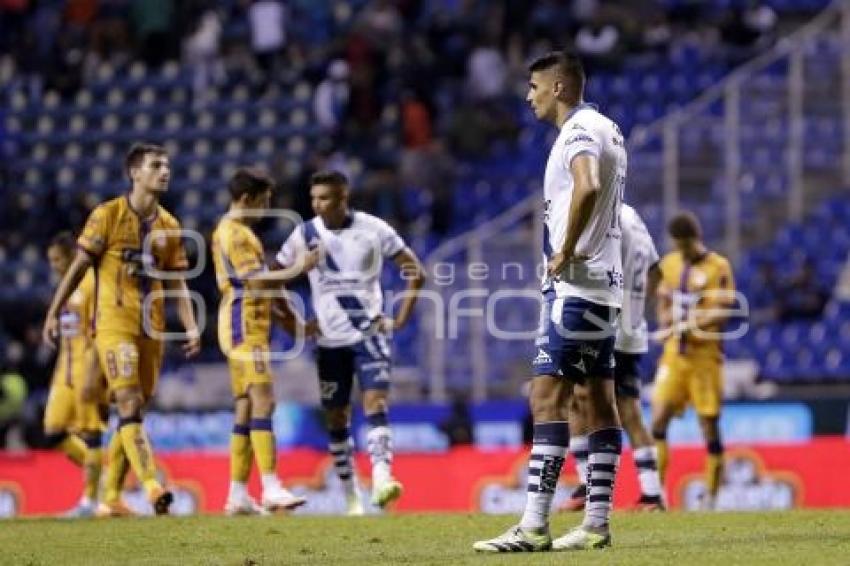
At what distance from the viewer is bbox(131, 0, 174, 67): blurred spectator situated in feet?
101

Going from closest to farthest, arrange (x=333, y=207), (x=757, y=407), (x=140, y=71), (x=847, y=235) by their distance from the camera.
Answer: (x=333, y=207) → (x=757, y=407) → (x=847, y=235) → (x=140, y=71)

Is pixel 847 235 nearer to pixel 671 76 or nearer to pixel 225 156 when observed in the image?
pixel 671 76

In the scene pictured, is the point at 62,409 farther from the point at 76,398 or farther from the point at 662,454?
the point at 662,454

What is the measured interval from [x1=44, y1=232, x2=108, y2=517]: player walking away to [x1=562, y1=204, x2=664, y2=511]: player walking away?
396 cm

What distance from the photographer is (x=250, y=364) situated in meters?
14.8

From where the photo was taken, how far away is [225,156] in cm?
2881

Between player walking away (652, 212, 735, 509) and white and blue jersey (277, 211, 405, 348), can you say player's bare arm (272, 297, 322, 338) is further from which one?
player walking away (652, 212, 735, 509)

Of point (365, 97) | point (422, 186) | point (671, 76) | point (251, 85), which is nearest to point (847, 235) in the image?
point (671, 76)

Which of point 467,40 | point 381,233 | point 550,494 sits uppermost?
point 467,40

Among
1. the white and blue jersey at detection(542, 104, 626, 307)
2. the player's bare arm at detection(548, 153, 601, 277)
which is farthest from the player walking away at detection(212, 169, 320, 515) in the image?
the player's bare arm at detection(548, 153, 601, 277)

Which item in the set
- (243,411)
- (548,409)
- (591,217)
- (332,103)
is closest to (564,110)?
(591,217)

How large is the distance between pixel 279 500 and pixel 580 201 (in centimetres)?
553

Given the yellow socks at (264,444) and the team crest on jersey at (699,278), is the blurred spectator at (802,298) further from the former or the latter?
the yellow socks at (264,444)

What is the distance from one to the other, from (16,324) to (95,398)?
37.3ft
